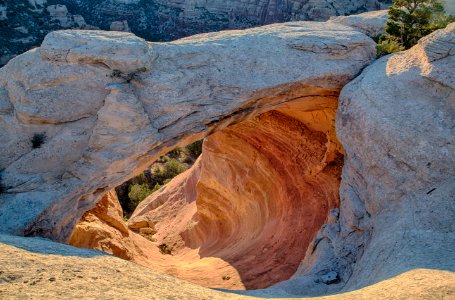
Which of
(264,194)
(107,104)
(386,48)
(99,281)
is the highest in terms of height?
(386,48)

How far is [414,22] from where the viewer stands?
19.1 metres

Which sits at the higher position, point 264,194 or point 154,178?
point 264,194

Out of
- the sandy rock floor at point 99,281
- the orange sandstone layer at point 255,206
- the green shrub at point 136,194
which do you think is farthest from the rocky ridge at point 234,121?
the green shrub at point 136,194

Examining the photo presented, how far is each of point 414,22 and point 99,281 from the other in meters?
16.9

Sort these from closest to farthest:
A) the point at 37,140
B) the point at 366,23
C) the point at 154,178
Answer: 1. the point at 37,140
2. the point at 366,23
3. the point at 154,178

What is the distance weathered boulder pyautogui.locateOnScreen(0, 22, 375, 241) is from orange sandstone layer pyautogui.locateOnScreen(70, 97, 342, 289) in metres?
2.13

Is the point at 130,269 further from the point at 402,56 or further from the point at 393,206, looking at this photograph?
the point at 402,56

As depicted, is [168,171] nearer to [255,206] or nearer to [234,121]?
[255,206]

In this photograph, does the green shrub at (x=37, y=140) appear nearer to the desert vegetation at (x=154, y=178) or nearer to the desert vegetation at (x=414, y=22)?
the desert vegetation at (x=414, y=22)

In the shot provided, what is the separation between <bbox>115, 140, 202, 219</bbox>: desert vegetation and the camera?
33844mm

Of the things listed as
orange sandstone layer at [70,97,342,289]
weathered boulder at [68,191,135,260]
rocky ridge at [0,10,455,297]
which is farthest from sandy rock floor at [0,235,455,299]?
orange sandstone layer at [70,97,342,289]

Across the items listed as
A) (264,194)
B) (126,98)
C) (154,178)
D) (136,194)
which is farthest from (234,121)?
(154,178)

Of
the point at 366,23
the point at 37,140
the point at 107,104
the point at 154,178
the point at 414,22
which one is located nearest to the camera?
the point at 37,140

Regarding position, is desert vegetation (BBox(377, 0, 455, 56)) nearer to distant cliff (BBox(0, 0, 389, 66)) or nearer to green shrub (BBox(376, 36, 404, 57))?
green shrub (BBox(376, 36, 404, 57))
